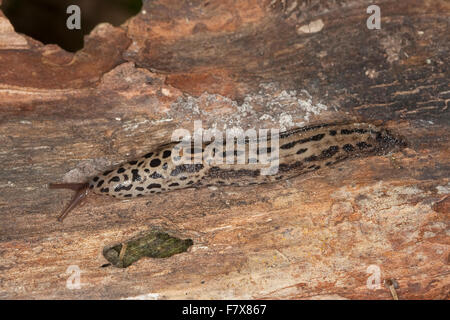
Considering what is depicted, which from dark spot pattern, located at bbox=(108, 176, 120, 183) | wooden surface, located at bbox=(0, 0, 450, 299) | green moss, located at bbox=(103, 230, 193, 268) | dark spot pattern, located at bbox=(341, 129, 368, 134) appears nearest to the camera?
wooden surface, located at bbox=(0, 0, 450, 299)

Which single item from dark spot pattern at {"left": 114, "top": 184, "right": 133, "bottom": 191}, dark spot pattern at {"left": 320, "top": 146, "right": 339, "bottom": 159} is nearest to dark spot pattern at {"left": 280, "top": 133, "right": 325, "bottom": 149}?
dark spot pattern at {"left": 320, "top": 146, "right": 339, "bottom": 159}

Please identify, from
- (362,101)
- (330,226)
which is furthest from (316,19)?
(330,226)

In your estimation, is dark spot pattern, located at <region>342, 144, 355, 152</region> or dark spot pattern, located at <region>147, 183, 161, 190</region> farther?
dark spot pattern, located at <region>147, 183, 161, 190</region>

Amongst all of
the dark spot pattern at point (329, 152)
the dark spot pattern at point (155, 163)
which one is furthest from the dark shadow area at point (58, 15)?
the dark spot pattern at point (329, 152)

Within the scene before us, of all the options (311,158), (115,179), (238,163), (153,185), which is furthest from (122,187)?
(311,158)

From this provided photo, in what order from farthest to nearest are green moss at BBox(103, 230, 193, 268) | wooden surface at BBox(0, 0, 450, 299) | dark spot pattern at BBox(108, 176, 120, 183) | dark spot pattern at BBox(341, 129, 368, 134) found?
green moss at BBox(103, 230, 193, 268) → dark spot pattern at BBox(108, 176, 120, 183) → dark spot pattern at BBox(341, 129, 368, 134) → wooden surface at BBox(0, 0, 450, 299)

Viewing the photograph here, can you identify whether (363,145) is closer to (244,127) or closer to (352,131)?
(352,131)

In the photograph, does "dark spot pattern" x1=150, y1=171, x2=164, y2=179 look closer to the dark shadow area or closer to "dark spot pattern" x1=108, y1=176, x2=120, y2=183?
"dark spot pattern" x1=108, y1=176, x2=120, y2=183
